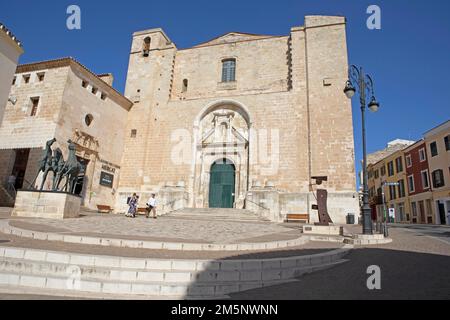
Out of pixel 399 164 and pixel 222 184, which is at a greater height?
pixel 399 164

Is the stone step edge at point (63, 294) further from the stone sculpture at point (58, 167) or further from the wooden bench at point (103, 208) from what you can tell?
the wooden bench at point (103, 208)

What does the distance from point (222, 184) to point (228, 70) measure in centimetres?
958

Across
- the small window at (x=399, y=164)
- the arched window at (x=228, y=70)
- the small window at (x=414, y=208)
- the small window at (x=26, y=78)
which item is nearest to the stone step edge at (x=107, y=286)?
the small window at (x=26, y=78)

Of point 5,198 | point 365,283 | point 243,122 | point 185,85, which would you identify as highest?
point 185,85

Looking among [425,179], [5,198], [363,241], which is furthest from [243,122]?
[425,179]

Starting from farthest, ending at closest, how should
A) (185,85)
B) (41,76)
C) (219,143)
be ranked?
(185,85) → (219,143) → (41,76)

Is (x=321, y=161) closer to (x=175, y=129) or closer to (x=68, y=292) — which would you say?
(x=175, y=129)

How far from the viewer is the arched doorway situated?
60.8 feet

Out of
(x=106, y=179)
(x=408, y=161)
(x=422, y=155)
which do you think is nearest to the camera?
(x=106, y=179)

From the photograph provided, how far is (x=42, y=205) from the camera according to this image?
10.1 m

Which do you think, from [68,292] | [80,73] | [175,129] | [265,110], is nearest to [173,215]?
[175,129]

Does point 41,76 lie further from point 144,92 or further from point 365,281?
point 365,281

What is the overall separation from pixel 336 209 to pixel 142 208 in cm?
1267

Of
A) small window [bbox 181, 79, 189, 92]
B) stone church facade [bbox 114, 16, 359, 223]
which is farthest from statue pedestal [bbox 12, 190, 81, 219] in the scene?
small window [bbox 181, 79, 189, 92]
